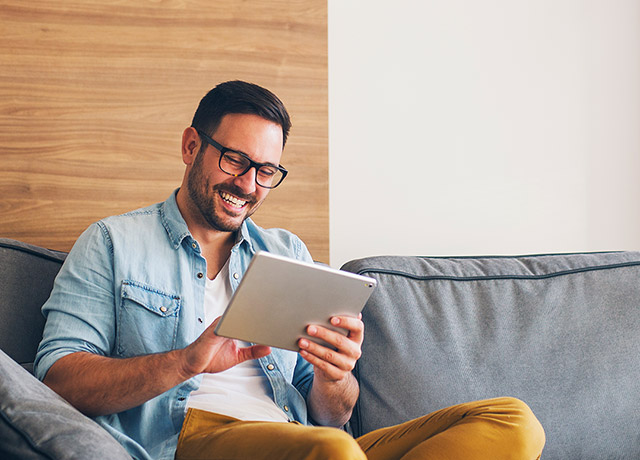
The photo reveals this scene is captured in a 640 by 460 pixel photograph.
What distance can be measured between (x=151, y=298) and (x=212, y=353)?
0.25 m

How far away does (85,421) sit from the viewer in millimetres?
826

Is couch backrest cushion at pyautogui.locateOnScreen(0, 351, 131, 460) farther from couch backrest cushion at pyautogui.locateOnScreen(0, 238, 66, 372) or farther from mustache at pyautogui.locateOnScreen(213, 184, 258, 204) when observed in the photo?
mustache at pyautogui.locateOnScreen(213, 184, 258, 204)

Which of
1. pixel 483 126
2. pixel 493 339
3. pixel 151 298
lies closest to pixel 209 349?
pixel 151 298

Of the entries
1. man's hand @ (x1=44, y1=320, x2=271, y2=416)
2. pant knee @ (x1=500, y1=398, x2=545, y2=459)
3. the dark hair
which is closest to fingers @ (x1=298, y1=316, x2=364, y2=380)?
man's hand @ (x1=44, y1=320, x2=271, y2=416)

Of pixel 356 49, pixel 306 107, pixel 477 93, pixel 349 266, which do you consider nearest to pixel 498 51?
pixel 477 93

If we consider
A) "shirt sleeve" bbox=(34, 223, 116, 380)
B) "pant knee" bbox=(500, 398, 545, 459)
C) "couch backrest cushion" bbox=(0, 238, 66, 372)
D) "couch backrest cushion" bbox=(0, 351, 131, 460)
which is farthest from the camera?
"couch backrest cushion" bbox=(0, 238, 66, 372)

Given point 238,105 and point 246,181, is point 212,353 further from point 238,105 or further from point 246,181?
point 238,105

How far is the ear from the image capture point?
54.2 inches

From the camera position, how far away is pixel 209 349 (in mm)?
1007

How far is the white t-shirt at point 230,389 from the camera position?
1146 millimetres

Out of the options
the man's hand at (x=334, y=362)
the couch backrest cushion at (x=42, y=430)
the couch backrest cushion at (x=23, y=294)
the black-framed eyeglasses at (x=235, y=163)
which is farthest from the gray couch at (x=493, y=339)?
the couch backrest cushion at (x=42, y=430)

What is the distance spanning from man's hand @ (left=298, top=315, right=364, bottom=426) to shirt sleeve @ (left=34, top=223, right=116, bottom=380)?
38cm

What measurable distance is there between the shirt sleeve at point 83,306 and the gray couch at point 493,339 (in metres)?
0.20

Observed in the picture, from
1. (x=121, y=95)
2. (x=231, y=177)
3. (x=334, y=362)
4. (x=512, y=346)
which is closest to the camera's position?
(x=334, y=362)
